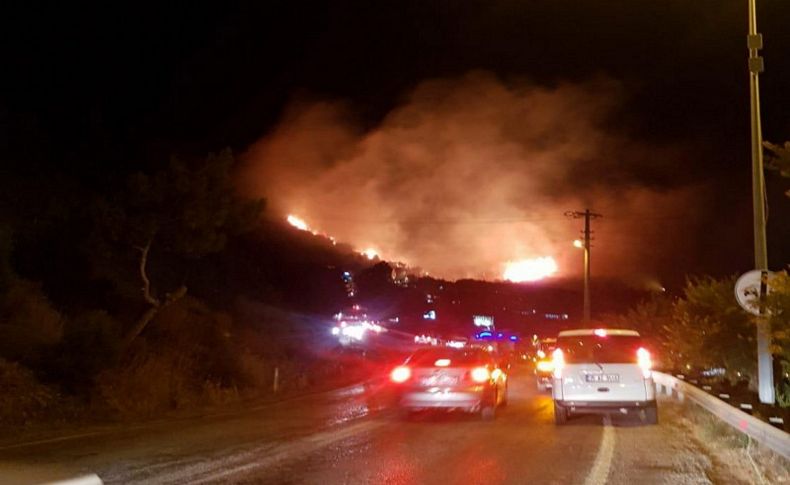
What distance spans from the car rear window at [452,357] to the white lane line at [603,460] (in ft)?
10.3

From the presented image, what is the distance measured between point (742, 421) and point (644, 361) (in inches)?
138

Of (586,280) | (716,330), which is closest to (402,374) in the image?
(716,330)

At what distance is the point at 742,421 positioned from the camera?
1238 centimetres

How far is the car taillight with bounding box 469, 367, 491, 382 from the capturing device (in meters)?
17.2

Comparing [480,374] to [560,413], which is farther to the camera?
[480,374]

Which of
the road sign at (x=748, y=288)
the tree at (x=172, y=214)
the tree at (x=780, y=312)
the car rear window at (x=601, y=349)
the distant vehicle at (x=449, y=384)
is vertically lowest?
the distant vehicle at (x=449, y=384)

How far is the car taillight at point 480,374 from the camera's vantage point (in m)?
17.2

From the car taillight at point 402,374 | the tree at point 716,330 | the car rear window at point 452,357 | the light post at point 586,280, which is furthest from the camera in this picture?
the light post at point 586,280

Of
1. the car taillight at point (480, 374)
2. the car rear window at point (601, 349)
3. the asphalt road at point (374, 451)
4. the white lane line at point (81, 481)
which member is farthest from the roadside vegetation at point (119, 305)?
the white lane line at point (81, 481)

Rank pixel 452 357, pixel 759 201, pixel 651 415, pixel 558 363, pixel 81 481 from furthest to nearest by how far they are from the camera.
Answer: pixel 452 357 < pixel 759 201 < pixel 651 415 < pixel 558 363 < pixel 81 481

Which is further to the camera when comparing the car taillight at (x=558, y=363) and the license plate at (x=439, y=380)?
the license plate at (x=439, y=380)

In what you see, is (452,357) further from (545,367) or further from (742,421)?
(545,367)

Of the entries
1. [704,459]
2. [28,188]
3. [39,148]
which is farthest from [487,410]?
[39,148]

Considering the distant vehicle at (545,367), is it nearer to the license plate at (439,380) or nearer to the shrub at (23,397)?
the license plate at (439,380)
